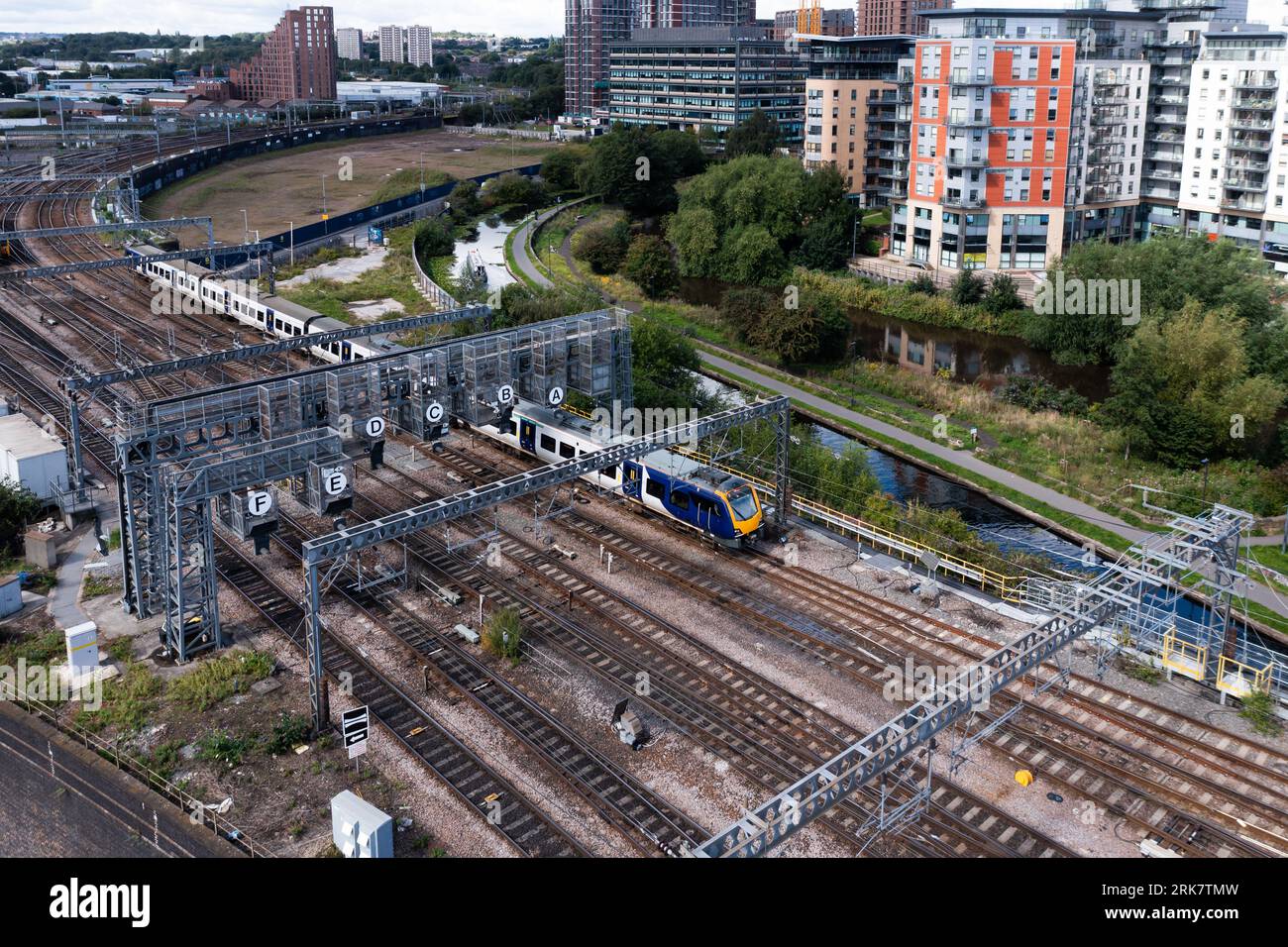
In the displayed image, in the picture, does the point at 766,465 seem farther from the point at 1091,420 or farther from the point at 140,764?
the point at 140,764

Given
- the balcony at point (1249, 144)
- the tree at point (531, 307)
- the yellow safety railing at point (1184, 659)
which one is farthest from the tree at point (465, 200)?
the yellow safety railing at point (1184, 659)

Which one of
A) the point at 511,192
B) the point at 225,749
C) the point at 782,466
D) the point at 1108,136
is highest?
the point at 1108,136

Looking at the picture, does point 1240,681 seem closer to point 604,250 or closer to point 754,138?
point 604,250

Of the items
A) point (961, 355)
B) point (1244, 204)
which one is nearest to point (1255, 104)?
point (1244, 204)

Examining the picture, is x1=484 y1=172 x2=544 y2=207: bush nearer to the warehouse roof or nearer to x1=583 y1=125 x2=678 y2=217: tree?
x1=583 y1=125 x2=678 y2=217: tree

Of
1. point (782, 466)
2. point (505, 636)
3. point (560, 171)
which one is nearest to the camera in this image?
point (505, 636)

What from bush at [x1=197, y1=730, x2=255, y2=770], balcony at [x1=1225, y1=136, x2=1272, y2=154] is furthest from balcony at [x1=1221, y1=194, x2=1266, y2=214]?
bush at [x1=197, y1=730, x2=255, y2=770]
